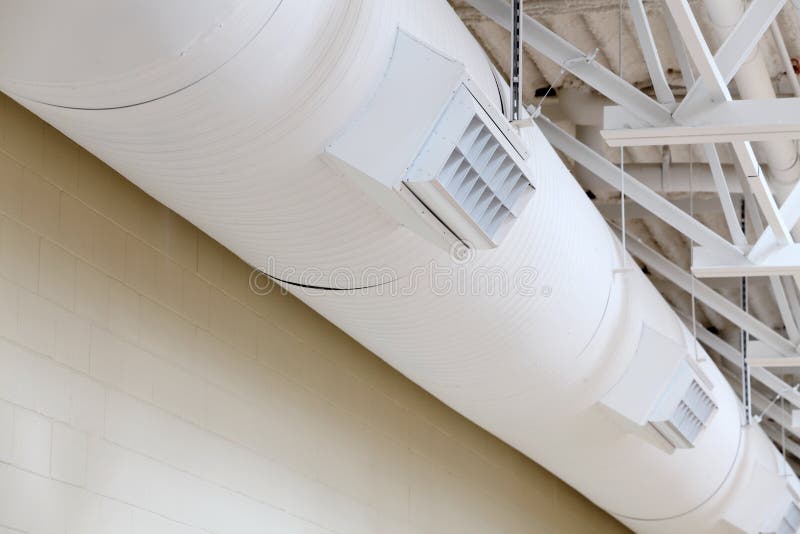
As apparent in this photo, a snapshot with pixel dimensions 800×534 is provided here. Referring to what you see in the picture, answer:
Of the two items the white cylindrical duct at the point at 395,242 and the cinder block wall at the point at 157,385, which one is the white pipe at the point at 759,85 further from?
the cinder block wall at the point at 157,385

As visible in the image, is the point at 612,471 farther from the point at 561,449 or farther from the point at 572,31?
the point at 572,31

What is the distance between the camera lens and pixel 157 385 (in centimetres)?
456

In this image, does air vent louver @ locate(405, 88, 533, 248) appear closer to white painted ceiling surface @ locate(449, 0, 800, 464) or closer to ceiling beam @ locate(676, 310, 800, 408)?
white painted ceiling surface @ locate(449, 0, 800, 464)

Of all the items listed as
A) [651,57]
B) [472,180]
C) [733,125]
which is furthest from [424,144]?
[651,57]

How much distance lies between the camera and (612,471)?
6793 millimetres

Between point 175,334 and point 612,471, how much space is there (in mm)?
3132

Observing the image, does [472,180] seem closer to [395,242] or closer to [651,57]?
[395,242]

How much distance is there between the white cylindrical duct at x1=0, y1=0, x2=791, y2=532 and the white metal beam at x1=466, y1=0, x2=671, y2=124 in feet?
1.23

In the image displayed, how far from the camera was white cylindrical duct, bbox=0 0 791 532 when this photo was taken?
10.1 feet

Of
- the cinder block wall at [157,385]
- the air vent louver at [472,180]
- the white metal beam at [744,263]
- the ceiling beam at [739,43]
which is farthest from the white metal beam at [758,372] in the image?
the air vent louver at [472,180]

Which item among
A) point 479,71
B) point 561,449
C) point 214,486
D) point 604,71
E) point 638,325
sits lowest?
point 214,486

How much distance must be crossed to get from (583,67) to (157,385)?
2234 mm

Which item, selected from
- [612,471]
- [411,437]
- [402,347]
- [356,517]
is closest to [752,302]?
[612,471]

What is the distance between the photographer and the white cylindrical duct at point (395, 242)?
3.08 metres
